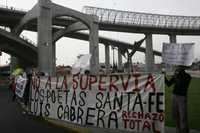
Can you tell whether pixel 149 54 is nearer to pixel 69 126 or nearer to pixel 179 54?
pixel 69 126

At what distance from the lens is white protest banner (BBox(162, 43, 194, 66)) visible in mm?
9836

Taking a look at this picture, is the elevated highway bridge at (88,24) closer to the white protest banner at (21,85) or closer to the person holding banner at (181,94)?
the white protest banner at (21,85)

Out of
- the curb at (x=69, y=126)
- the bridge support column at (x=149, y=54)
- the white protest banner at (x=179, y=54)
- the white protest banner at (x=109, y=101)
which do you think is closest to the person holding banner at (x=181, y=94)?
the white protest banner at (x=179, y=54)

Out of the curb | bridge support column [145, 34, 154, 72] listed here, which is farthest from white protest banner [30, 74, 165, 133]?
bridge support column [145, 34, 154, 72]

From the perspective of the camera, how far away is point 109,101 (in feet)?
36.8

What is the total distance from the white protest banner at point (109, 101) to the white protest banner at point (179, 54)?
0.74 meters

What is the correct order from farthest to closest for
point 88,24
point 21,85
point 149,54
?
1. point 149,54
2. point 88,24
3. point 21,85

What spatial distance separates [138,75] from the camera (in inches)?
404

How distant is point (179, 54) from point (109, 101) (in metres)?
2.25

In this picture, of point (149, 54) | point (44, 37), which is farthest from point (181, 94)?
point (149, 54)

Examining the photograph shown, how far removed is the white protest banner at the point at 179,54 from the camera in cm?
984

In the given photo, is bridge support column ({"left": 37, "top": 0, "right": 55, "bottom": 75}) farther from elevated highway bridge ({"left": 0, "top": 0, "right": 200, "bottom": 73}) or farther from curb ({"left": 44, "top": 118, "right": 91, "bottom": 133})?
curb ({"left": 44, "top": 118, "right": 91, "bottom": 133})

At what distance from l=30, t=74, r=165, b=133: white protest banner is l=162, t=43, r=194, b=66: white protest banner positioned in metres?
0.74

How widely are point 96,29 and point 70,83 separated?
65.2 metres
